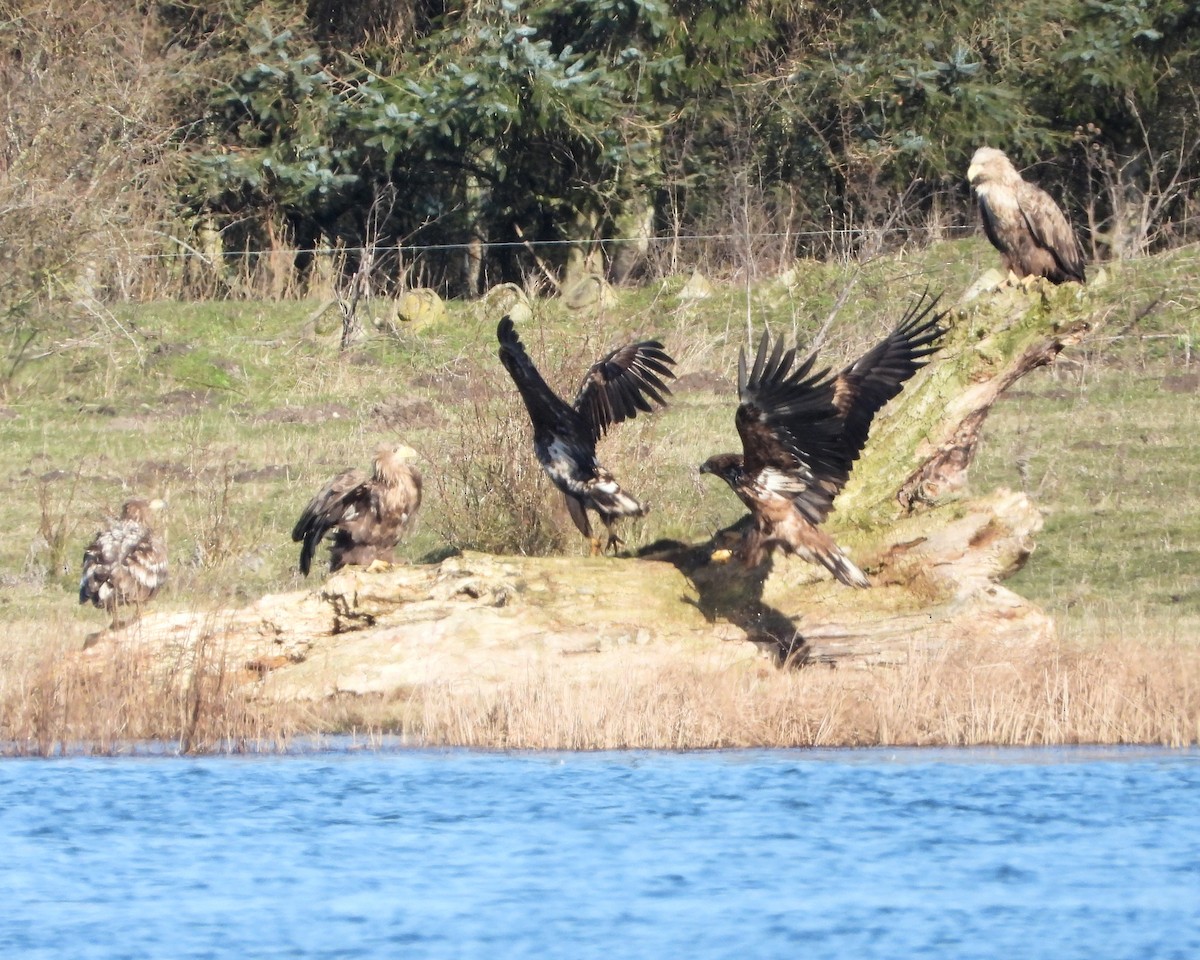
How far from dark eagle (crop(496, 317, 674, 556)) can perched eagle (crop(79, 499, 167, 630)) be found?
249 cm

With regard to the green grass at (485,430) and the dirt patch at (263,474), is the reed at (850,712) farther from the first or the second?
the dirt patch at (263,474)

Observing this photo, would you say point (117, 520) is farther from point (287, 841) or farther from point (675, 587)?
point (287, 841)

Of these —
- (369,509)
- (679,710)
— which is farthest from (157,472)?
(679,710)

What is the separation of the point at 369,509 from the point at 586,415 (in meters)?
1.42

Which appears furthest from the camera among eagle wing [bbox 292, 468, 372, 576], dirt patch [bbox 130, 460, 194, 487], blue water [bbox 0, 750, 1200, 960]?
dirt patch [bbox 130, 460, 194, 487]

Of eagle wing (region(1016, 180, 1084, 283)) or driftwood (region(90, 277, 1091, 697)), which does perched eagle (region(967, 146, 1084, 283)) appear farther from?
driftwood (region(90, 277, 1091, 697))

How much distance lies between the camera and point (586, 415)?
1291 cm

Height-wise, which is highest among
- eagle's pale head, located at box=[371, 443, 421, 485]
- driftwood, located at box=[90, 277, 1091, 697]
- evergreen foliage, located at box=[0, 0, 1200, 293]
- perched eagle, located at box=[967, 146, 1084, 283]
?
evergreen foliage, located at box=[0, 0, 1200, 293]

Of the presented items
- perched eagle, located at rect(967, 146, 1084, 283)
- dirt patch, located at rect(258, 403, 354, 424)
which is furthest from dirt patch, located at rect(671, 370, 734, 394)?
perched eagle, located at rect(967, 146, 1084, 283)

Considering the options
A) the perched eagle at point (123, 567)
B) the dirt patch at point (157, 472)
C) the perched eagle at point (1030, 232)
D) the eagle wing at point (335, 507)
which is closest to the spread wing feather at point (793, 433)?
the perched eagle at point (1030, 232)

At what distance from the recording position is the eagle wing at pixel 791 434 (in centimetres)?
1068

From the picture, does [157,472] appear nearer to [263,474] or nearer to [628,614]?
[263,474]

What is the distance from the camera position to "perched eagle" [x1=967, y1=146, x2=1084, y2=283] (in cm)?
1309

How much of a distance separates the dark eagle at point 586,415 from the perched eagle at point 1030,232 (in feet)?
7.25
